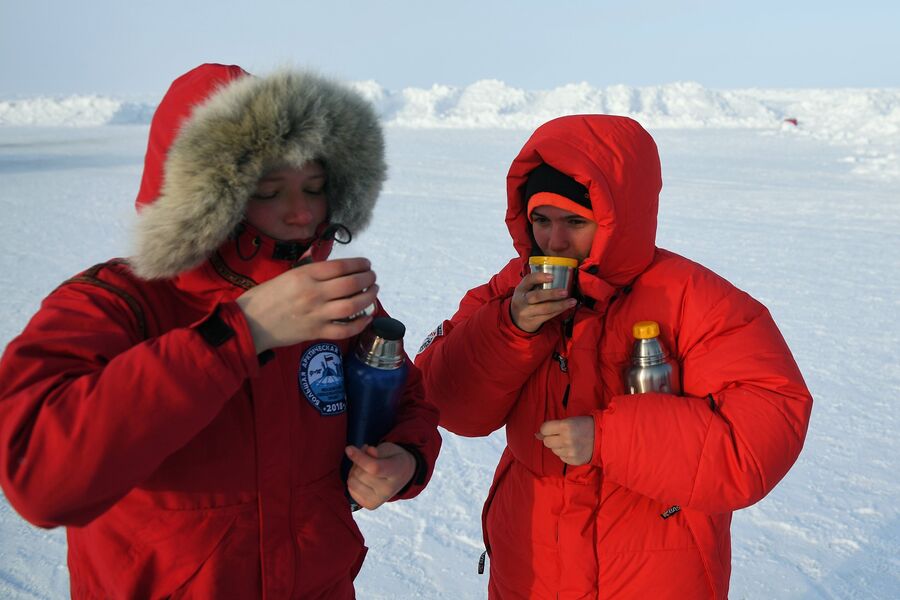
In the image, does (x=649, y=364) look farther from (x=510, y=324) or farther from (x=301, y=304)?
(x=301, y=304)

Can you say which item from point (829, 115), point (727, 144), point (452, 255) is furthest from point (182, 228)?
point (829, 115)

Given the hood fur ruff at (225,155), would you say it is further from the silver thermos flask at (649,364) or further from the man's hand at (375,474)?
the silver thermos flask at (649,364)

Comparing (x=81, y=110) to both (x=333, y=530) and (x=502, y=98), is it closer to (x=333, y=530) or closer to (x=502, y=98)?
(x=502, y=98)

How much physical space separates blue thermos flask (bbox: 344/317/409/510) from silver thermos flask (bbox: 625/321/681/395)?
49 centimetres

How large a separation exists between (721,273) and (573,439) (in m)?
5.67

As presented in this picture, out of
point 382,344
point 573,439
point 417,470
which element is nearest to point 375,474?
point 417,470

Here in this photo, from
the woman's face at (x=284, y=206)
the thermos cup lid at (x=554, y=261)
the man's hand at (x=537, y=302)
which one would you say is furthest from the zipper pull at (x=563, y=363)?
the woman's face at (x=284, y=206)

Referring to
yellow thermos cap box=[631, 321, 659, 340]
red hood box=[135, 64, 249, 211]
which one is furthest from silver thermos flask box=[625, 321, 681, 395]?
red hood box=[135, 64, 249, 211]

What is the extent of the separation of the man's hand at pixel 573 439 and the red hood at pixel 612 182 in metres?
0.29

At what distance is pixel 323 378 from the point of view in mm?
1484

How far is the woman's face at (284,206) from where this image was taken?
4.49 feet

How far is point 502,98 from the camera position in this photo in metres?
60.6

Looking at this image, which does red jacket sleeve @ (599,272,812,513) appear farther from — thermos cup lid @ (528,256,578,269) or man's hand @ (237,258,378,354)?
man's hand @ (237,258,378,354)

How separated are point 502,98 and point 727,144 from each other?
132ft
